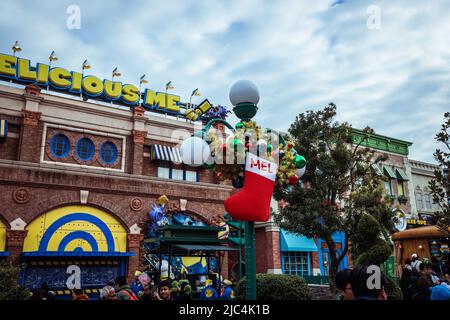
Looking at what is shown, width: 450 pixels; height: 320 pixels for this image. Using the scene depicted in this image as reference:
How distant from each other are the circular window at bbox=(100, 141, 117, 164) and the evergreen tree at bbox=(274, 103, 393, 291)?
9.29 metres

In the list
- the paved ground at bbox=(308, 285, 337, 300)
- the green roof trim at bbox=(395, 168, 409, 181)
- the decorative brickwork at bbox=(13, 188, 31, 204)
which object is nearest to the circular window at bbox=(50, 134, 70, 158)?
the decorative brickwork at bbox=(13, 188, 31, 204)

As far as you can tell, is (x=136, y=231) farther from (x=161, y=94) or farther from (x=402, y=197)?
(x=402, y=197)

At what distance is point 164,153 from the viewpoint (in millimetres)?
20422

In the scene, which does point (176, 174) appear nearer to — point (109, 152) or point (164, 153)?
point (164, 153)

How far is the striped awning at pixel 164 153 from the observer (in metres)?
20.2

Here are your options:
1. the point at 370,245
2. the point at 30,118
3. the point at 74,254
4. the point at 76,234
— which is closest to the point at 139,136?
the point at 30,118

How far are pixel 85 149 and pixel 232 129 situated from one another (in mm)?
14285

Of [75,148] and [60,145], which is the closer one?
[60,145]

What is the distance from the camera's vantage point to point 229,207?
226 inches

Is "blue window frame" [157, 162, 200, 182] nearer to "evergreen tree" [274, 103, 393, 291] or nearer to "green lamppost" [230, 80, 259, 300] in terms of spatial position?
"evergreen tree" [274, 103, 393, 291]

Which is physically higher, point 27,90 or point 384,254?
point 27,90

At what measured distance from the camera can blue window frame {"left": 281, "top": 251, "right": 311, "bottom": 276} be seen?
884 inches
